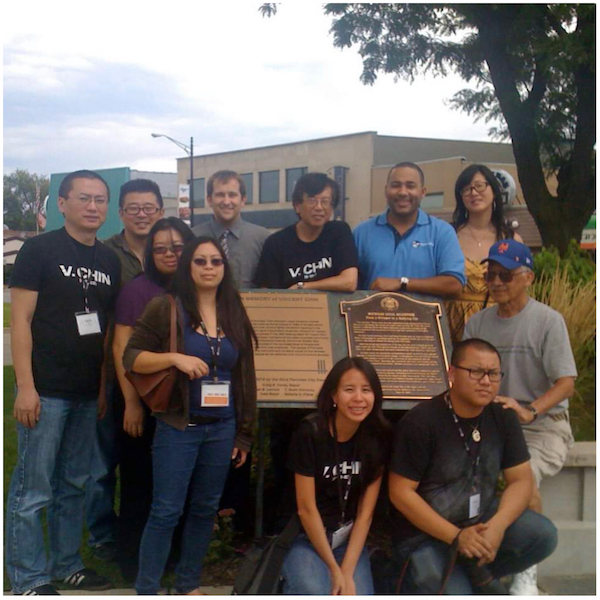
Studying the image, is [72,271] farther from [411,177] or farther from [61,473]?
[411,177]

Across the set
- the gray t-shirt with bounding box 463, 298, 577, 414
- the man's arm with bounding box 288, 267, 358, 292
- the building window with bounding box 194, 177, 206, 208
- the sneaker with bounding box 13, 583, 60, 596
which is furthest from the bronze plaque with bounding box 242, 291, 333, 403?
the building window with bounding box 194, 177, 206, 208

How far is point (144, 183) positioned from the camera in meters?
4.08

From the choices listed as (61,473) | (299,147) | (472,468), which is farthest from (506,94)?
(61,473)

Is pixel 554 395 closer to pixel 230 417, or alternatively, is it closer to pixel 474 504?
pixel 474 504

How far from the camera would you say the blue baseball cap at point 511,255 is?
12.3 feet

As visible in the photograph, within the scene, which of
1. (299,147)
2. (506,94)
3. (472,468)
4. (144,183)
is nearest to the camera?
(472,468)

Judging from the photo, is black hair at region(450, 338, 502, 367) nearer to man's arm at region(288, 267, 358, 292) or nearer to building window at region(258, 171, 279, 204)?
man's arm at region(288, 267, 358, 292)

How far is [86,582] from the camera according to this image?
381cm

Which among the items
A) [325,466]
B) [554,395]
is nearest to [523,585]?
[554,395]

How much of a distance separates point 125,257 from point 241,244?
71cm

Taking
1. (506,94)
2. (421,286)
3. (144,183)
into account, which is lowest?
(421,286)

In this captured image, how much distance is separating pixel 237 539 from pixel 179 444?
1297mm

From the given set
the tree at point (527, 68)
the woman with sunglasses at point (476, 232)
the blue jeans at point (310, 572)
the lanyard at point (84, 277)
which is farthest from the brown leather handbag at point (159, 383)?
the tree at point (527, 68)

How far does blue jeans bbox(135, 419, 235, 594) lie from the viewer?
10.9ft
